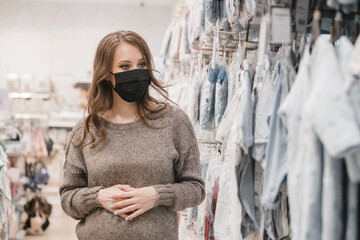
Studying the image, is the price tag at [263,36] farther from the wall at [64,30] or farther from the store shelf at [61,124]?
the wall at [64,30]

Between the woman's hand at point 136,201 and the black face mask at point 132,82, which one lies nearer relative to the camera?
the woman's hand at point 136,201

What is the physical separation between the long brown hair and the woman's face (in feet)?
0.05

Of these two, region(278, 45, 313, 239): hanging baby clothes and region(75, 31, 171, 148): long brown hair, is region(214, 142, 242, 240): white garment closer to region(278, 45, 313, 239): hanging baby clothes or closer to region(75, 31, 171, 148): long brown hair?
region(75, 31, 171, 148): long brown hair

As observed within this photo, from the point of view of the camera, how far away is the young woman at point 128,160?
1669 mm

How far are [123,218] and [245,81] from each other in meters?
0.76

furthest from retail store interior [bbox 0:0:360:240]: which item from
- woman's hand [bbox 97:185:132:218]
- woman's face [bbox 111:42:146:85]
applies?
woman's face [bbox 111:42:146:85]

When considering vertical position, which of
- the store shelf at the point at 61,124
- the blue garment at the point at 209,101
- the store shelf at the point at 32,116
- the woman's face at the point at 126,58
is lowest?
the store shelf at the point at 61,124

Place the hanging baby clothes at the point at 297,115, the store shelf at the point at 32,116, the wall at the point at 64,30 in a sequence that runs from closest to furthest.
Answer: the hanging baby clothes at the point at 297,115 → the store shelf at the point at 32,116 → the wall at the point at 64,30

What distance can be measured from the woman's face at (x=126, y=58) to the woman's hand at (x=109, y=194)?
493 mm

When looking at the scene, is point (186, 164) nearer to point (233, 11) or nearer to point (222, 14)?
point (233, 11)

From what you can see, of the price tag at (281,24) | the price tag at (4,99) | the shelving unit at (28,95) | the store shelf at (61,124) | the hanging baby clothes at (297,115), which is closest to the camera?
the hanging baby clothes at (297,115)

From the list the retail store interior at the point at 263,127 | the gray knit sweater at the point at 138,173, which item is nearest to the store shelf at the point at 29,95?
the retail store interior at the point at 263,127

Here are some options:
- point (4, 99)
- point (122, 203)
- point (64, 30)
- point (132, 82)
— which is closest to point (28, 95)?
point (64, 30)

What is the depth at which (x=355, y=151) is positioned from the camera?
0.94 m
